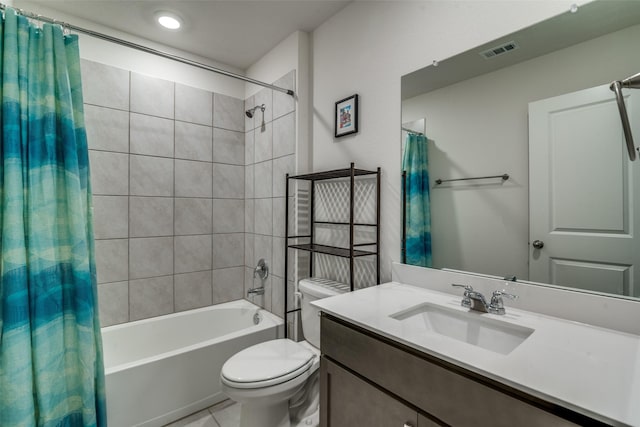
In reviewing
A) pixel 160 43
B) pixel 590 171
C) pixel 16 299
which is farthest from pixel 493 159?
pixel 160 43

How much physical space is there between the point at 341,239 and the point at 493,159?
37.8 inches

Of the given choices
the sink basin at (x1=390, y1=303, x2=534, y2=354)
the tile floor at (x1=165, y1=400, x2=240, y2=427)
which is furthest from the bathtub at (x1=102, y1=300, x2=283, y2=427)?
the sink basin at (x1=390, y1=303, x2=534, y2=354)

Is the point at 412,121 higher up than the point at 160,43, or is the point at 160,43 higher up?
the point at 160,43

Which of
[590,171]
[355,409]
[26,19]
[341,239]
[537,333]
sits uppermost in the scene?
[26,19]

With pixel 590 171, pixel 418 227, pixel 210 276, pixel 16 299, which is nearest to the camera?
pixel 590 171

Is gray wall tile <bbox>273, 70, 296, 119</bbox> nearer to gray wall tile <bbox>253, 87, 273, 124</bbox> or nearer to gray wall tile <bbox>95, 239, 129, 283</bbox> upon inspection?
gray wall tile <bbox>253, 87, 273, 124</bbox>

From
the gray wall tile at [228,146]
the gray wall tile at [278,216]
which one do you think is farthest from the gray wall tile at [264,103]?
the gray wall tile at [278,216]

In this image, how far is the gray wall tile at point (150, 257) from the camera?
7.14ft

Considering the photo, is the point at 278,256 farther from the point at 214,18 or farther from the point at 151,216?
the point at 214,18

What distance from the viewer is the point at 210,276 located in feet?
8.30

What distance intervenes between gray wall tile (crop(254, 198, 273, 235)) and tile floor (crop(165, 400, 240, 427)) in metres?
1.20

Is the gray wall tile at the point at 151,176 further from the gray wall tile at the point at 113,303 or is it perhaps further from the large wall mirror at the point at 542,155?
the large wall mirror at the point at 542,155

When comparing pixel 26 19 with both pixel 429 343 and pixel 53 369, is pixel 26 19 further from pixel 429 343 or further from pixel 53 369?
pixel 429 343

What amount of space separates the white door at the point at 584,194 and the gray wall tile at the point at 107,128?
2427mm
